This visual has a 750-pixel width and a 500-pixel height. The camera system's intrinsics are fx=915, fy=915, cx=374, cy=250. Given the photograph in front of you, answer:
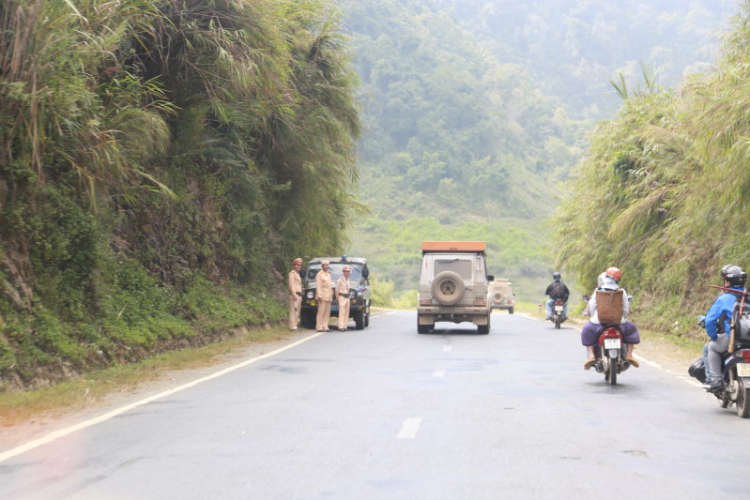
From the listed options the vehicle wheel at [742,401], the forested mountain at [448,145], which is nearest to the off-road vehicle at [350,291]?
the vehicle wheel at [742,401]

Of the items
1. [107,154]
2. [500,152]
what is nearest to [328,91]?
[107,154]

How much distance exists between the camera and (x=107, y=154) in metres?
13.3

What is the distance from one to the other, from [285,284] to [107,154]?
1761 cm

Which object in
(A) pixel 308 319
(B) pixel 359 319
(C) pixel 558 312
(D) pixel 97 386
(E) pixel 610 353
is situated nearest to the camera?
(D) pixel 97 386

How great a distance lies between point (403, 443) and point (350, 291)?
19040 millimetres

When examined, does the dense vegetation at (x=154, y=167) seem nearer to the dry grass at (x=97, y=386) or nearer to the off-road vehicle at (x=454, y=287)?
the dry grass at (x=97, y=386)

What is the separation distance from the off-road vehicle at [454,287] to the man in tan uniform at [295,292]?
341 centimetres

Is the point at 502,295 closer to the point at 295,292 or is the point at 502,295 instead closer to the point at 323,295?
the point at 323,295

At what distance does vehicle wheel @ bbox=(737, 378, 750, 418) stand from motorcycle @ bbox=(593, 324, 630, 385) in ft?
9.30

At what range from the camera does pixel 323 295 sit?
25781 millimetres

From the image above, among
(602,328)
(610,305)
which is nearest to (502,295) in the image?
(602,328)

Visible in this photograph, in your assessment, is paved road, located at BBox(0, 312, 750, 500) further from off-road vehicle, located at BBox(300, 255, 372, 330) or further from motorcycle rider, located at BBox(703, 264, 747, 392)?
off-road vehicle, located at BBox(300, 255, 372, 330)

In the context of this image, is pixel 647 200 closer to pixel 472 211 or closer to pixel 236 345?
pixel 236 345

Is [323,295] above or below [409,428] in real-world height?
above
